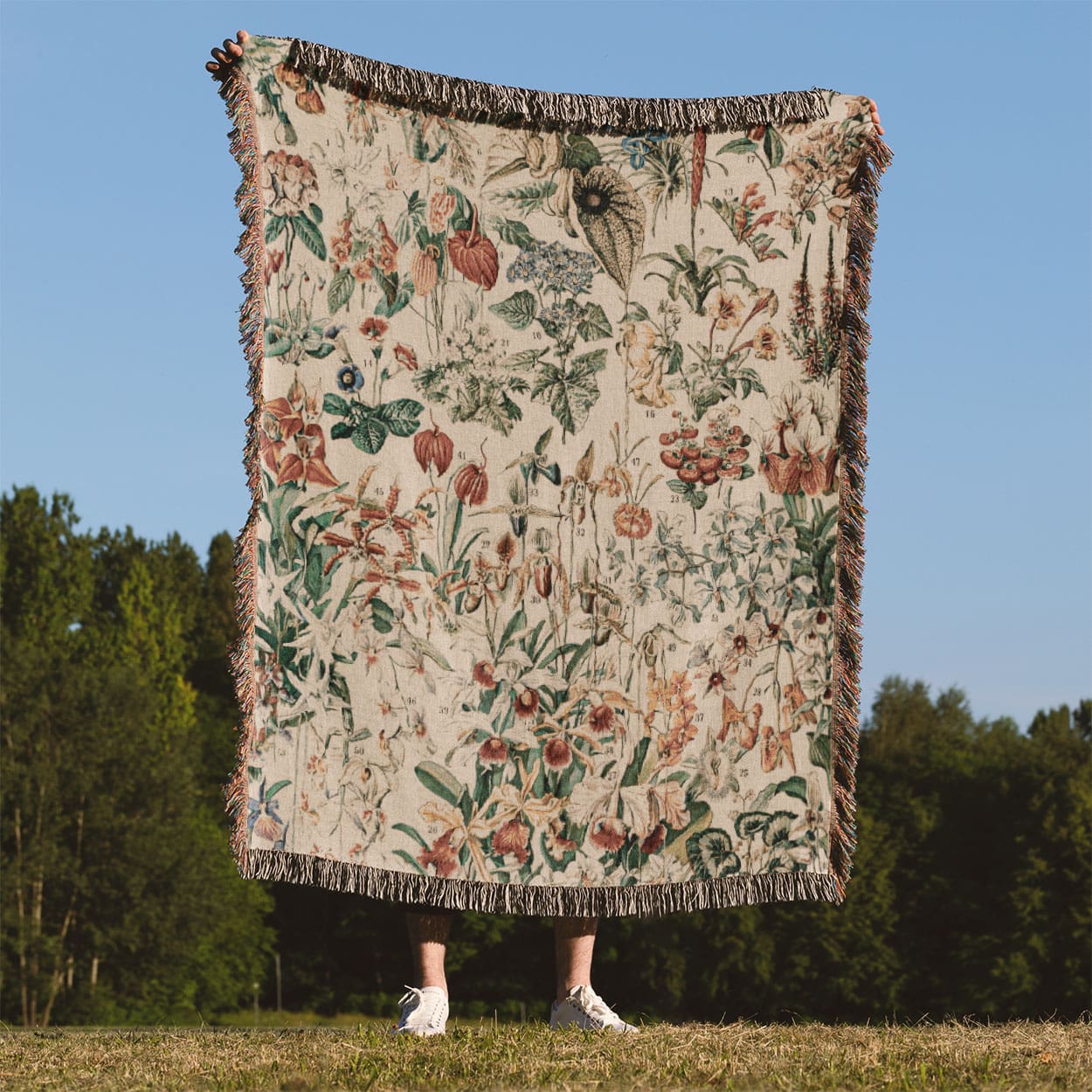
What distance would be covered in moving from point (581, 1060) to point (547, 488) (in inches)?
84.3

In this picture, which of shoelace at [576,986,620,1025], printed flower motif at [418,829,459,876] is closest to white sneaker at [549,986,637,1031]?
shoelace at [576,986,620,1025]

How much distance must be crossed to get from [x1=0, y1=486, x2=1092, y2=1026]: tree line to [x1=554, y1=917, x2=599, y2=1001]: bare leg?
2473 centimetres

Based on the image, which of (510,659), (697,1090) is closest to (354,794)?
(510,659)

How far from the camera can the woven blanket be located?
507 cm

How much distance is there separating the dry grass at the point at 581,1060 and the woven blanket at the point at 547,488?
2.05 ft

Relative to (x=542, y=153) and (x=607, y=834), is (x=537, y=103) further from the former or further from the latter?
(x=607, y=834)

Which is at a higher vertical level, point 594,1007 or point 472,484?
point 472,484

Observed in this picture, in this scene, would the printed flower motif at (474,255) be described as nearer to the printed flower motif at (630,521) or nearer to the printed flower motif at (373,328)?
the printed flower motif at (373,328)

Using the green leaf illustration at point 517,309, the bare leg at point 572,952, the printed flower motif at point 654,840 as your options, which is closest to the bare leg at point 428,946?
the bare leg at point 572,952

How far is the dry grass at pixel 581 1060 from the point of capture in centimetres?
378

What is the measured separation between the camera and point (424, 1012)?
495 centimetres

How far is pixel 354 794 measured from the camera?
503 centimetres

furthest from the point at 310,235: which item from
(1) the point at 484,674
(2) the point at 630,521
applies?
(1) the point at 484,674

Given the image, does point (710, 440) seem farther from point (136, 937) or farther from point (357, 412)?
point (136, 937)
